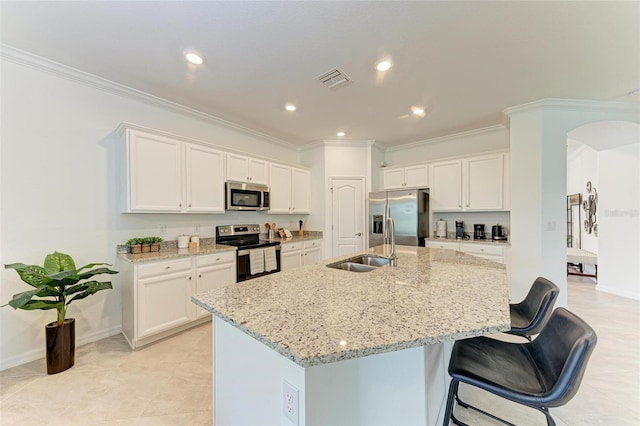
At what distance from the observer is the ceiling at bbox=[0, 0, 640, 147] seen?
1725 millimetres

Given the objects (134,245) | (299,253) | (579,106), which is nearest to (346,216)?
(299,253)

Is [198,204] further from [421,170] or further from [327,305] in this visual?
[421,170]

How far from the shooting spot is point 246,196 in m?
3.72

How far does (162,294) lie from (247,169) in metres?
1.97

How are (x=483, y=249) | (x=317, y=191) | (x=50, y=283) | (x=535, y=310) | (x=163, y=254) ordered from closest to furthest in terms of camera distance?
1. (x=535, y=310)
2. (x=50, y=283)
3. (x=163, y=254)
4. (x=483, y=249)
5. (x=317, y=191)

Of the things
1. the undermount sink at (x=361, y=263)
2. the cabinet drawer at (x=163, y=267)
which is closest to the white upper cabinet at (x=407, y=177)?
the undermount sink at (x=361, y=263)

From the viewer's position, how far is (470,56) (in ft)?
7.21

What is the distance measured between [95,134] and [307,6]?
8.38 ft

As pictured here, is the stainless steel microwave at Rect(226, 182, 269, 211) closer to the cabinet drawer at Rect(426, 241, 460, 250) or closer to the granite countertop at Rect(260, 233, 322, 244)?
the granite countertop at Rect(260, 233, 322, 244)

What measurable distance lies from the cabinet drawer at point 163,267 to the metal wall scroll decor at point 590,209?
7.62 metres

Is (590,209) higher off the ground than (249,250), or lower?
higher

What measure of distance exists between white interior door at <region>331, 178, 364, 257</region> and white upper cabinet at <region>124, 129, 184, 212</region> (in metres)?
2.62

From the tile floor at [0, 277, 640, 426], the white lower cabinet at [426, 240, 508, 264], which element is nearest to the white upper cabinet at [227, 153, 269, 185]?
the tile floor at [0, 277, 640, 426]

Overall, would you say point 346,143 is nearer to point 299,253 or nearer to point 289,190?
point 289,190
